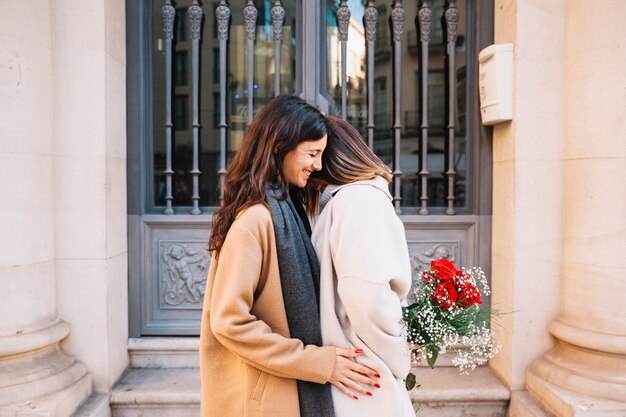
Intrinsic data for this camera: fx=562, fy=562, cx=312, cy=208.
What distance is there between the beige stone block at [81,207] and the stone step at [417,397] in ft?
3.39

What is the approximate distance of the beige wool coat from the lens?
6.62 feet

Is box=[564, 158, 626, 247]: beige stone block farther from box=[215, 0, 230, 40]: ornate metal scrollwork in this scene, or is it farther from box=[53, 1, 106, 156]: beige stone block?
box=[53, 1, 106, 156]: beige stone block

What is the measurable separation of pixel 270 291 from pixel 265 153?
52 centimetres

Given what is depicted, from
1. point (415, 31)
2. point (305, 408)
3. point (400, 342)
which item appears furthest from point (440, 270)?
point (415, 31)

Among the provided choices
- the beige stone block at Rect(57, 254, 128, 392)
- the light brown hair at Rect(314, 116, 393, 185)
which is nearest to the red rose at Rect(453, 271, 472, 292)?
the light brown hair at Rect(314, 116, 393, 185)

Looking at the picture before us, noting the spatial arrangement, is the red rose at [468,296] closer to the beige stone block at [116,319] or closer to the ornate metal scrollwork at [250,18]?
the beige stone block at [116,319]

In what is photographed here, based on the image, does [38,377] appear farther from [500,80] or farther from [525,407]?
[500,80]

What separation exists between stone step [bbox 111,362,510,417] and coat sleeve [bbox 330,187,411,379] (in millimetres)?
2106

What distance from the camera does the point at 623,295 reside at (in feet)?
12.1

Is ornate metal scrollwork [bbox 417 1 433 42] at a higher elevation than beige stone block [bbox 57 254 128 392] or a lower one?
higher

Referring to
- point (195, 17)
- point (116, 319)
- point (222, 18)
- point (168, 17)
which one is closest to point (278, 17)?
point (222, 18)

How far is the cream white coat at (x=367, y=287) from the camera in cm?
198

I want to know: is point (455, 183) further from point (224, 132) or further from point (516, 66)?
point (224, 132)

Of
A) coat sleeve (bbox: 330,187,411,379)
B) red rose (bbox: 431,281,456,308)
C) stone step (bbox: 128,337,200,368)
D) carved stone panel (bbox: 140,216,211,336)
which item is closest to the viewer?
coat sleeve (bbox: 330,187,411,379)
